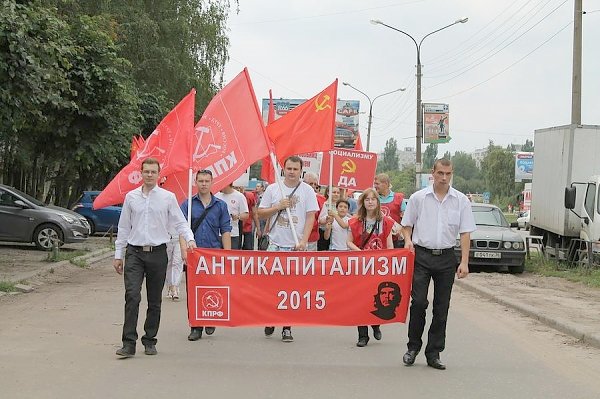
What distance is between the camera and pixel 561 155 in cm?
2048

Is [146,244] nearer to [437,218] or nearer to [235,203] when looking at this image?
[437,218]

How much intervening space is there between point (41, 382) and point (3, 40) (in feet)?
28.6

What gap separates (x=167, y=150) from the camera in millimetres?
11219

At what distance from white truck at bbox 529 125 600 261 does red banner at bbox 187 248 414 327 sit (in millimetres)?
10347

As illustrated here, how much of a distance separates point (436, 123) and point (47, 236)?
53.5 ft

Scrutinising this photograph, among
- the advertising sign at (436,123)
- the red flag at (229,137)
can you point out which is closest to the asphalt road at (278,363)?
the red flag at (229,137)

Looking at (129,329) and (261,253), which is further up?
(261,253)

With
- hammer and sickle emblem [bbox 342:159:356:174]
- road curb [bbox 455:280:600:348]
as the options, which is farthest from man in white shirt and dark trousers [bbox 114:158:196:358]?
hammer and sickle emblem [bbox 342:159:356:174]

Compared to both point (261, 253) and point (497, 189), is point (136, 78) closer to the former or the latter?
point (261, 253)

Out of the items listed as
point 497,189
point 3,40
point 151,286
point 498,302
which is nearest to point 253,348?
point 151,286

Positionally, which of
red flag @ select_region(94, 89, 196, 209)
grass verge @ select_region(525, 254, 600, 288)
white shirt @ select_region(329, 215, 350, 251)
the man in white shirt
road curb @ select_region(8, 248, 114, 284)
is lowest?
road curb @ select_region(8, 248, 114, 284)

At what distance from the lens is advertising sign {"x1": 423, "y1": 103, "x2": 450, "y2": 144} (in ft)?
107

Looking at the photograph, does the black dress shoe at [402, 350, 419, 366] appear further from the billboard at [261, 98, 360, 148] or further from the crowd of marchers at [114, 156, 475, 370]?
the billboard at [261, 98, 360, 148]

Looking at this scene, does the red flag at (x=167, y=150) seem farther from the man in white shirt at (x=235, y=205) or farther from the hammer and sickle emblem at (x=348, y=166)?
the hammer and sickle emblem at (x=348, y=166)
